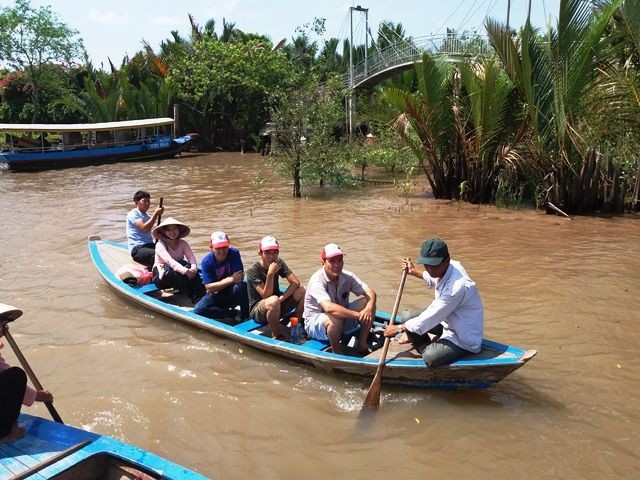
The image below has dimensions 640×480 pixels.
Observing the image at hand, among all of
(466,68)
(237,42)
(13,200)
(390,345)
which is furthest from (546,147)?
(237,42)

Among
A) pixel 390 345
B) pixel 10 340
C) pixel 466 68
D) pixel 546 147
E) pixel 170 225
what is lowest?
pixel 390 345

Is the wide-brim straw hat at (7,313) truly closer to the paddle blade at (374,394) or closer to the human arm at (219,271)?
the human arm at (219,271)

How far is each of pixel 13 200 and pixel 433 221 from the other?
11914 millimetres

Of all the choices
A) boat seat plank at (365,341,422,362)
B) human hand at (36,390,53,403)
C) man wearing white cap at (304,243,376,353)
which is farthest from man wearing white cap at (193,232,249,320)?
human hand at (36,390,53,403)

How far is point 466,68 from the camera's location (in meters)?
12.6

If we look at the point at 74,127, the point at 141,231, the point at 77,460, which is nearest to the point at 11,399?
the point at 77,460

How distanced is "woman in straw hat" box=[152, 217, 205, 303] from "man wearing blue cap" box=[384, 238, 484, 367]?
9.33ft

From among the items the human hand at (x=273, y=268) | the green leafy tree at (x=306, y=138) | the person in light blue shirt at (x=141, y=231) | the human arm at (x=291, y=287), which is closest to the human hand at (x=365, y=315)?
the human arm at (x=291, y=287)

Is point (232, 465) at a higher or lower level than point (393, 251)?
lower

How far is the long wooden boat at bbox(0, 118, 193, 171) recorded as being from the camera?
78.1ft

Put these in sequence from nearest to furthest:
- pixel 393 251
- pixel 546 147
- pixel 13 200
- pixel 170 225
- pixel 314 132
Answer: pixel 170 225, pixel 393 251, pixel 546 147, pixel 314 132, pixel 13 200

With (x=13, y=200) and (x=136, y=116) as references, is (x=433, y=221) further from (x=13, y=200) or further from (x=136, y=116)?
(x=136, y=116)

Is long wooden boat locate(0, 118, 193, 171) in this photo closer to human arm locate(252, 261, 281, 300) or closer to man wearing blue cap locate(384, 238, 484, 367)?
human arm locate(252, 261, 281, 300)

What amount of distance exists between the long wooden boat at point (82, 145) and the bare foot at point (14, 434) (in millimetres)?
22644
